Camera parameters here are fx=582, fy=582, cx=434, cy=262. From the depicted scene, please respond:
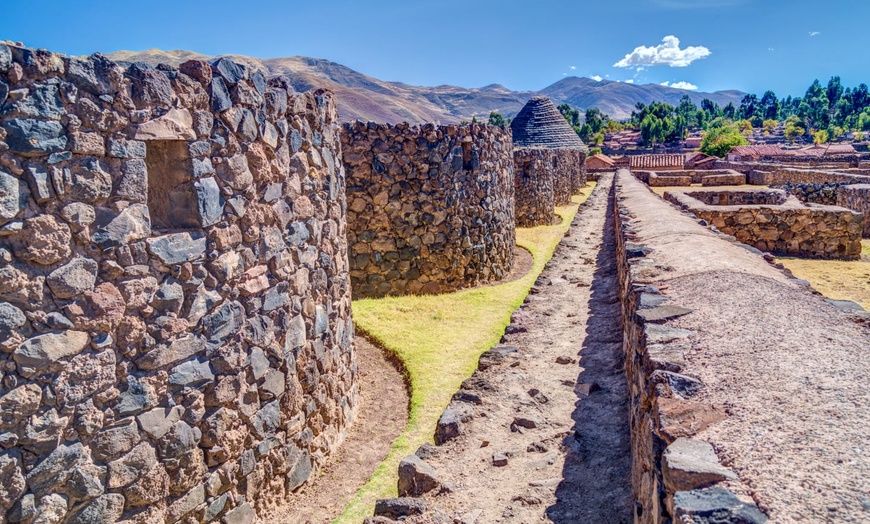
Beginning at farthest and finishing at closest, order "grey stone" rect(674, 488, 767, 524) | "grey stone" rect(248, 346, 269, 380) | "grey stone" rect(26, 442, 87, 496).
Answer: "grey stone" rect(248, 346, 269, 380), "grey stone" rect(26, 442, 87, 496), "grey stone" rect(674, 488, 767, 524)

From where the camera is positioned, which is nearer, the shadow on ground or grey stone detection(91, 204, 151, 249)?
grey stone detection(91, 204, 151, 249)

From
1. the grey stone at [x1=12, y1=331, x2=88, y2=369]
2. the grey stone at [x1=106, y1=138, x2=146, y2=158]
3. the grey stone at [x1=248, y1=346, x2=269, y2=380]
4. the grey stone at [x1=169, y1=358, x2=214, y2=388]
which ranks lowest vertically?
the grey stone at [x1=248, y1=346, x2=269, y2=380]

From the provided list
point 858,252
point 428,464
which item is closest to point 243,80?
point 428,464

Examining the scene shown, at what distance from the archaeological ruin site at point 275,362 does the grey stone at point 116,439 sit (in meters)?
0.01

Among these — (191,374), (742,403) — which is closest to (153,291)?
(191,374)

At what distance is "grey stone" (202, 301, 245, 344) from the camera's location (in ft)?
12.7

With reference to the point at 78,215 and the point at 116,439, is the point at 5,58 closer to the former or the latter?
the point at 78,215

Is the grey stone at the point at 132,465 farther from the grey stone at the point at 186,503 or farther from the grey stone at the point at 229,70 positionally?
the grey stone at the point at 229,70

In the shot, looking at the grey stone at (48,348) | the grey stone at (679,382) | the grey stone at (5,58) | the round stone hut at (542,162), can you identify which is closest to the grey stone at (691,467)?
the grey stone at (679,382)

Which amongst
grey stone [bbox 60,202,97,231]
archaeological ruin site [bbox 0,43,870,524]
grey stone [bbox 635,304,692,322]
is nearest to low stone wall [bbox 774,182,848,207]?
archaeological ruin site [bbox 0,43,870,524]

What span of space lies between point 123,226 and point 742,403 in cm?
339

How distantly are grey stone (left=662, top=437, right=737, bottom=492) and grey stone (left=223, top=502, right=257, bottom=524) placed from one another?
10.1 feet

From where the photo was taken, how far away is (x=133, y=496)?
3.41 metres

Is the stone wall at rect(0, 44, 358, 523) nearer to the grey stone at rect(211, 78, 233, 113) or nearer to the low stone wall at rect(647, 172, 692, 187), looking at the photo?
the grey stone at rect(211, 78, 233, 113)
